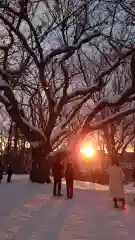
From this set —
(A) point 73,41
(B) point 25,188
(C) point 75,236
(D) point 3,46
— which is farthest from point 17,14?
(C) point 75,236

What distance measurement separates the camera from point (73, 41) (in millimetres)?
19641

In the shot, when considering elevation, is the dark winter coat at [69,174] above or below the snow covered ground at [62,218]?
above

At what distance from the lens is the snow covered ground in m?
8.09

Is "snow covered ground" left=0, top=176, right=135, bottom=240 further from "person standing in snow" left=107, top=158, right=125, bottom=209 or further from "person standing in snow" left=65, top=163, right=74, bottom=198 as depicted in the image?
"person standing in snow" left=107, top=158, right=125, bottom=209

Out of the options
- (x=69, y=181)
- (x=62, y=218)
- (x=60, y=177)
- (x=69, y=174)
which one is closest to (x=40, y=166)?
(x=60, y=177)

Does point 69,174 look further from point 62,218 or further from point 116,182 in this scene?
point 62,218

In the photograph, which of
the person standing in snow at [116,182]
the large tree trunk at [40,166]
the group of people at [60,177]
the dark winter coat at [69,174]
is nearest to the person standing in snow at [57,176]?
the group of people at [60,177]

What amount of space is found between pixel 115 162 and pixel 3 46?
9.08 m

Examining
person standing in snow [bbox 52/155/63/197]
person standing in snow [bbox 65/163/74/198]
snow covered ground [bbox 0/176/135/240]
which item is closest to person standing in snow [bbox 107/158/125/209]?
snow covered ground [bbox 0/176/135/240]

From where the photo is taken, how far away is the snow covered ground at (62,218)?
8.09 metres

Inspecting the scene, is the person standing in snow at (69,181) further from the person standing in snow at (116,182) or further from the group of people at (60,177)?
the person standing in snow at (116,182)

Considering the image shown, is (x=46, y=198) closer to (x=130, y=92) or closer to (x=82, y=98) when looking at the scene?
(x=130, y=92)

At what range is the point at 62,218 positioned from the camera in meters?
10.2

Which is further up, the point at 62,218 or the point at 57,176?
the point at 57,176
